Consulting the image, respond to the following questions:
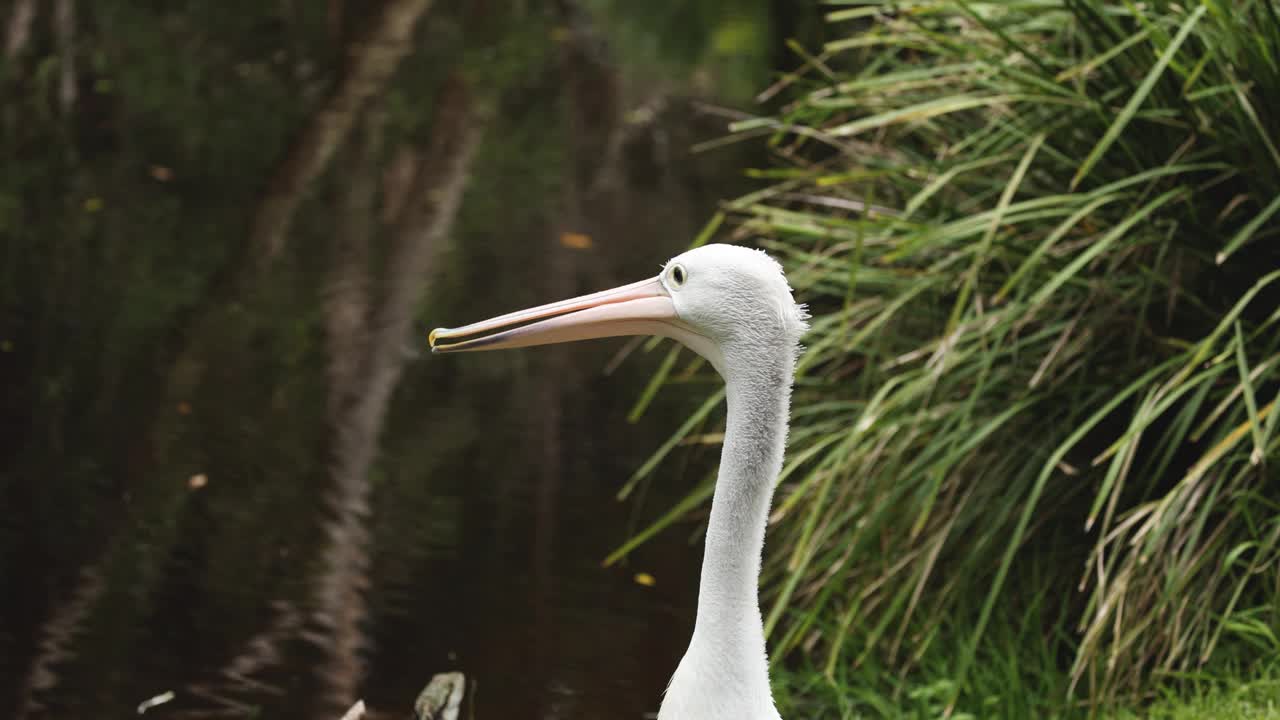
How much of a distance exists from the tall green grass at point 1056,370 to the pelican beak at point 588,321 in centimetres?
154

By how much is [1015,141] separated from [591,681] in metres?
2.11

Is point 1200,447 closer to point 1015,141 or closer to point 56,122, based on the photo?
point 1015,141

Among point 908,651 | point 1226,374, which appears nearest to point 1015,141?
point 1226,374

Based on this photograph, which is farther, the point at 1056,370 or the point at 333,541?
the point at 333,541

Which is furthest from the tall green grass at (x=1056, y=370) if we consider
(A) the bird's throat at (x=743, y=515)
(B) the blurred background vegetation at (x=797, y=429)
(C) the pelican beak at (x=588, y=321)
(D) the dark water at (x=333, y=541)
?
(C) the pelican beak at (x=588, y=321)

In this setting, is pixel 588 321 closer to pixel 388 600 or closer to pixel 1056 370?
pixel 1056 370

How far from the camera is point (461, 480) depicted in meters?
6.39

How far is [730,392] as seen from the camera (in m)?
2.83

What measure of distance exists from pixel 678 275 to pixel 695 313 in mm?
76

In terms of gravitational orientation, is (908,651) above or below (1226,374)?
below

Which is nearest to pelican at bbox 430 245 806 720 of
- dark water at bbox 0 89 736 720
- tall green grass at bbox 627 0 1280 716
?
tall green grass at bbox 627 0 1280 716

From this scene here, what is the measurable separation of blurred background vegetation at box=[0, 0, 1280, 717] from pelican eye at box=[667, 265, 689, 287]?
62.1 inches

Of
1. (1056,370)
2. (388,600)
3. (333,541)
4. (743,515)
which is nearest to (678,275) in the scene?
(743,515)

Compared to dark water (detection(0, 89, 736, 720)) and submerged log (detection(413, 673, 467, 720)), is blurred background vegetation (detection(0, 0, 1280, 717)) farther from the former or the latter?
submerged log (detection(413, 673, 467, 720))
